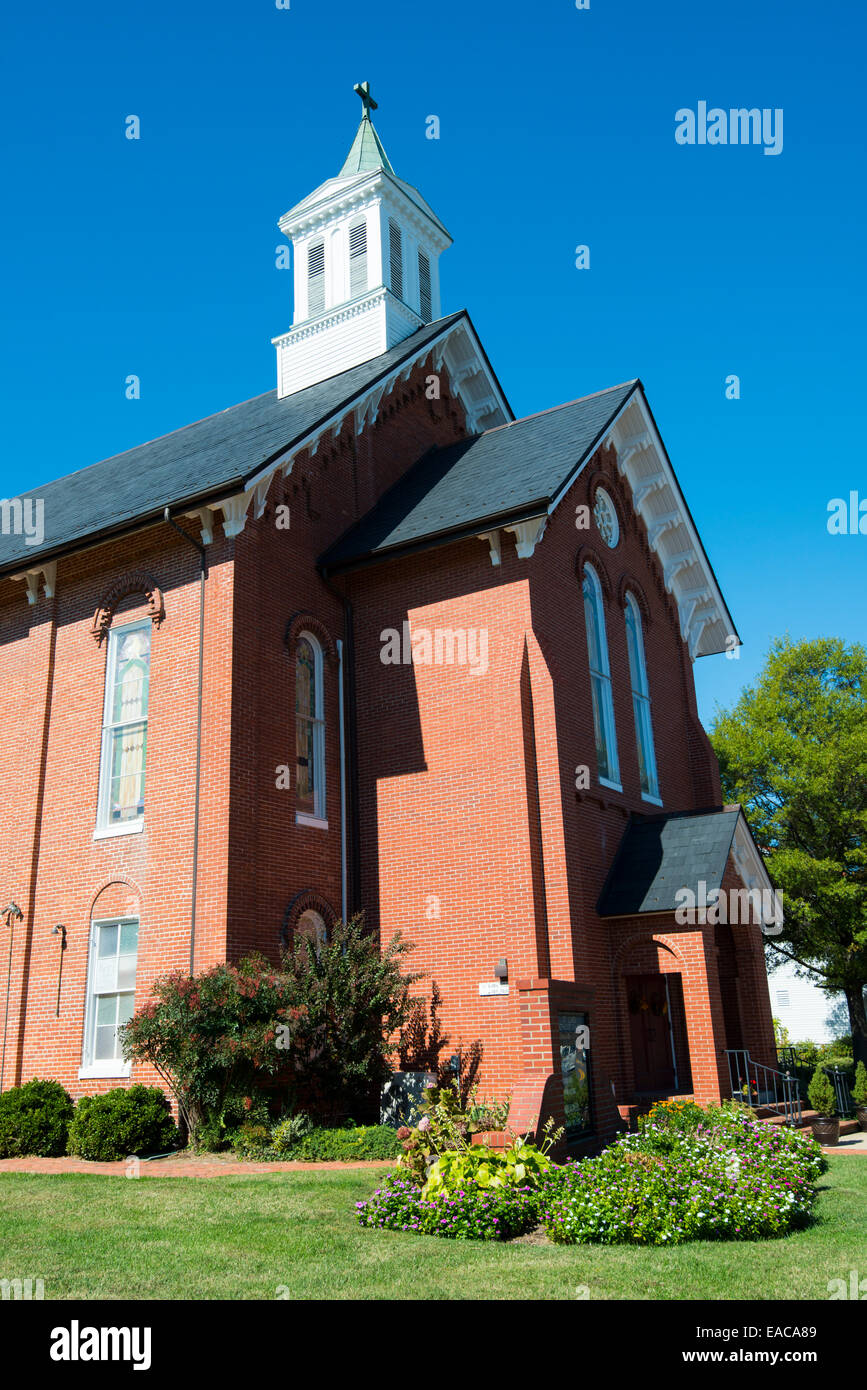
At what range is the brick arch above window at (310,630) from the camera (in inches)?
681

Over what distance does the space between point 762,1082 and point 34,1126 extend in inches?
456

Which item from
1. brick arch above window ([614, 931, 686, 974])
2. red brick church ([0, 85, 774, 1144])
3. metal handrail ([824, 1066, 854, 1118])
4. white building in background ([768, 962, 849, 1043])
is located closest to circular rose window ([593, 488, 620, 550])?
red brick church ([0, 85, 774, 1144])

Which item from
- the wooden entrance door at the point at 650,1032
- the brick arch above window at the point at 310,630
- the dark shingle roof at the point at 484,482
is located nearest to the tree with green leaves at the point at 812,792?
the wooden entrance door at the point at 650,1032

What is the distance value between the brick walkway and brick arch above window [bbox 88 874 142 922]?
351cm

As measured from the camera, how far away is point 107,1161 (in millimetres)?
13516

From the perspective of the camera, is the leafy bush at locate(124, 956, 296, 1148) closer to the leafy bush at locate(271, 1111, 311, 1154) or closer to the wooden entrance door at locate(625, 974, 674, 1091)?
the leafy bush at locate(271, 1111, 311, 1154)

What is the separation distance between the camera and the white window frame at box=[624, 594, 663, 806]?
20406 millimetres

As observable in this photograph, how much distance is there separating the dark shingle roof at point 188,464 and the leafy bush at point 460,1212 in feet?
33.3

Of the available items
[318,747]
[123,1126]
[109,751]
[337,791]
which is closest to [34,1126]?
[123,1126]

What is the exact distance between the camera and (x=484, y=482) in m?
18.7

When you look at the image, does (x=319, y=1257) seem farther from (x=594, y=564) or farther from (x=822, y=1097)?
(x=822, y=1097)

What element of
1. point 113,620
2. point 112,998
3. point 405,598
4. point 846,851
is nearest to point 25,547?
point 113,620

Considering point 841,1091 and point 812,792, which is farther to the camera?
point 812,792

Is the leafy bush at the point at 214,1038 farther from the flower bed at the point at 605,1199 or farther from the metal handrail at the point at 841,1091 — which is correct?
the metal handrail at the point at 841,1091
